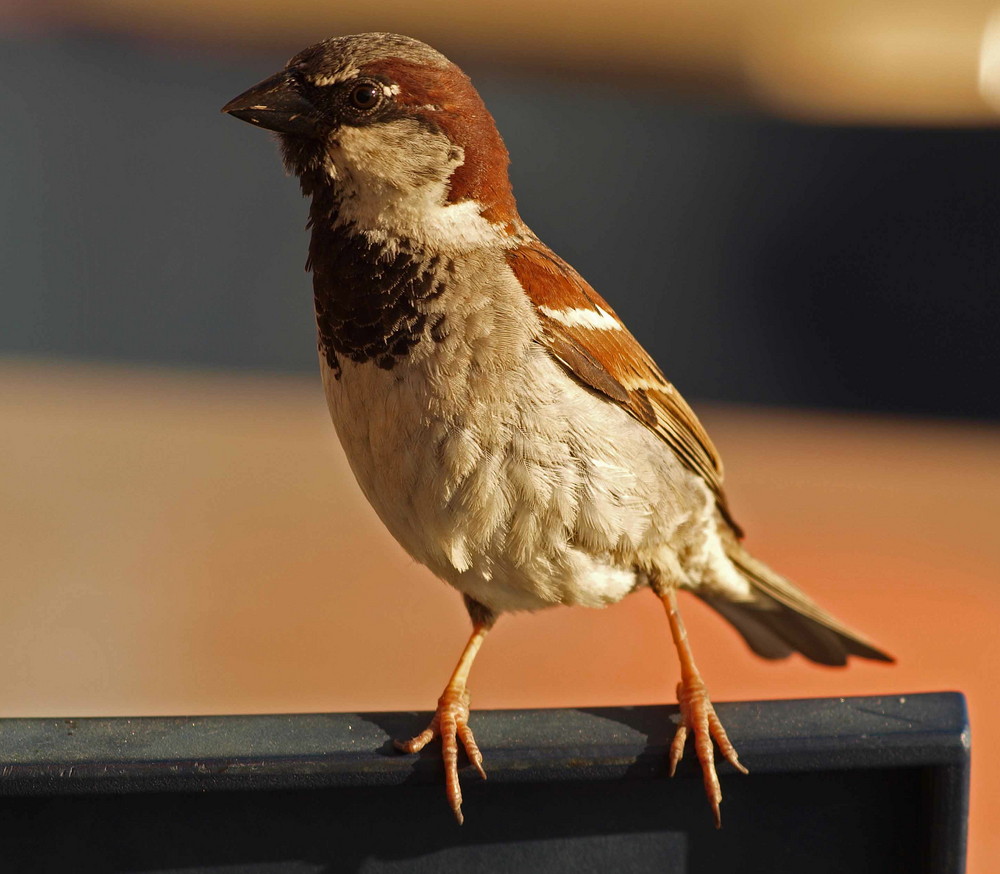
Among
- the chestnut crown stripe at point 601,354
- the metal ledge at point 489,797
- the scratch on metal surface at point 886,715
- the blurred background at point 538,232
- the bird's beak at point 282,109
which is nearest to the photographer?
the metal ledge at point 489,797

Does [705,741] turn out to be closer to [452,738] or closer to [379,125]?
[452,738]

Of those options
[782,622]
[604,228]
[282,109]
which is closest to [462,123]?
[282,109]

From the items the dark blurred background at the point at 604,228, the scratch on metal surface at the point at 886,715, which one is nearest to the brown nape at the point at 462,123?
the scratch on metal surface at the point at 886,715

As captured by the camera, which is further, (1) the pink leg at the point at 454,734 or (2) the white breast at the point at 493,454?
(2) the white breast at the point at 493,454

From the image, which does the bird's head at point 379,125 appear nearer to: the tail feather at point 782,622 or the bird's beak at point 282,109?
the bird's beak at point 282,109

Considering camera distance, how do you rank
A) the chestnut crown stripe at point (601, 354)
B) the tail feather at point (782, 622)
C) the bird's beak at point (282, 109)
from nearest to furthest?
the bird's beak at point (282, 109) → the chestnut crown stripe at point (601, 354) → the tail feather at point (782, 622)

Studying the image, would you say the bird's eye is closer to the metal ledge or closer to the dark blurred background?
the metal ledge
